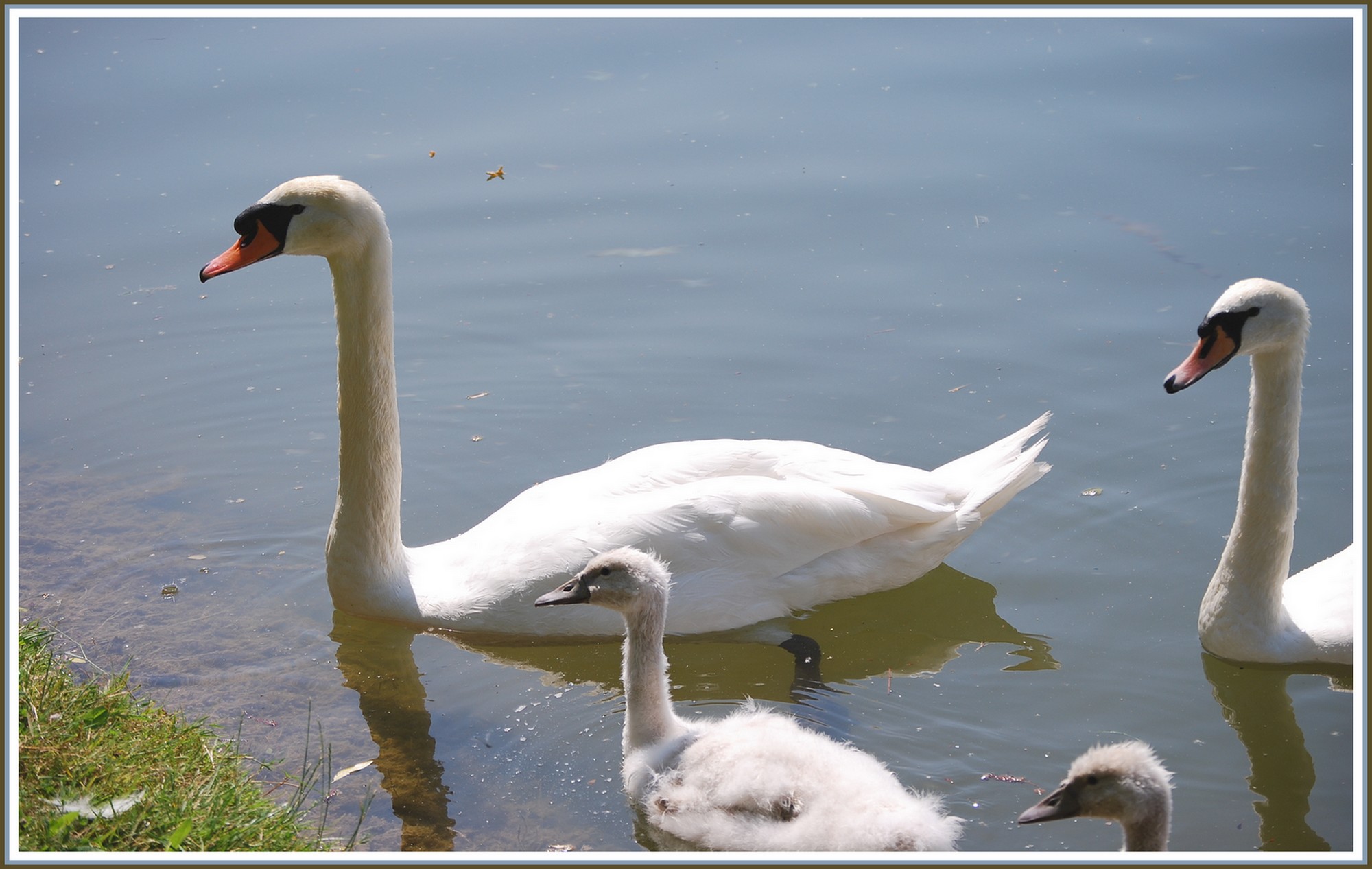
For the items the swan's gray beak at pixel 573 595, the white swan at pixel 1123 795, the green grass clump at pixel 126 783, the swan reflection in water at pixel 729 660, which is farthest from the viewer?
the swan reflection in water at pixel 729 660

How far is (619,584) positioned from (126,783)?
5.60ft

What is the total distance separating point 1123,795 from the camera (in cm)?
381

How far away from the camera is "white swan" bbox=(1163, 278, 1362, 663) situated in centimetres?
519

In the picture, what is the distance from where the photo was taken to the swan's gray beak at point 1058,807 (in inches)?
153

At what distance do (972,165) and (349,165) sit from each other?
4.57m

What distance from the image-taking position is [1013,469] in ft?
19.7

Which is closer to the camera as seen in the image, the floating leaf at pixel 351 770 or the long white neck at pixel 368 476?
the floating leaf at pixel 351 770

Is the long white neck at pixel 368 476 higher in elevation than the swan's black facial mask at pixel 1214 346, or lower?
lower

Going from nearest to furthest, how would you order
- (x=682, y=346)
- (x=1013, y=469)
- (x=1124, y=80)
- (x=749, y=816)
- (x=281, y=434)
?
(x=749, y=816), (x=1013, y=469), (x=281, y=434), (x=682, y=346), (x=1124, y=80)

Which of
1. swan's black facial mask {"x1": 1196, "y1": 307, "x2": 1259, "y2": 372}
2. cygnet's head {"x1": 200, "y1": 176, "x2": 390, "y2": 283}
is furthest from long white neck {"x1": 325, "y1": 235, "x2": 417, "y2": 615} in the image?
swan's black facial mask {"x1": 1196, "y1": 307, "x2": 1259, "y2": 372}

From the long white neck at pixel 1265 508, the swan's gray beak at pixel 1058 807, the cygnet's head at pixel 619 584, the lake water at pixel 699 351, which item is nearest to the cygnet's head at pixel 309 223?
the lake water at pixel 699 351

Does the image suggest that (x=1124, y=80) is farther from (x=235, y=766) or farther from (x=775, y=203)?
(x=235, y=766)

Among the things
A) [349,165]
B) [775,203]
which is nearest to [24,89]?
[349,165]

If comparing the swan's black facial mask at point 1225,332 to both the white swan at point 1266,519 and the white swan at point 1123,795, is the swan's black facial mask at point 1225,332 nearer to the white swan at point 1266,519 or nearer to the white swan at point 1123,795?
the white swan at point 1266,519
